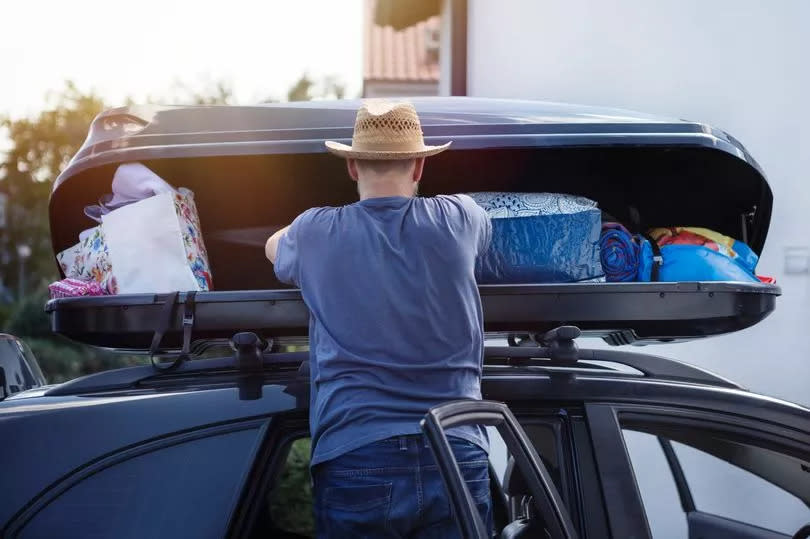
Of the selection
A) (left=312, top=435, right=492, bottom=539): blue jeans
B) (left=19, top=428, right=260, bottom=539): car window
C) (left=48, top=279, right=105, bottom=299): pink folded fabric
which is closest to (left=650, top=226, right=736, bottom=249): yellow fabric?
(left=312, top=435, right=492, bottom=539): blue jeans

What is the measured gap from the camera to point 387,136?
2570 mm

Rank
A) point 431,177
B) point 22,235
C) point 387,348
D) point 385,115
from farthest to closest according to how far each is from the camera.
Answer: point 22,235 → point 431,177 → point 385,115 → point 387,348

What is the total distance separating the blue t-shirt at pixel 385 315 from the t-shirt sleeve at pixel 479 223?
0.03 meters

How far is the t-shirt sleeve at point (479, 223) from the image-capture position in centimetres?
261

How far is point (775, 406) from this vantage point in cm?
249

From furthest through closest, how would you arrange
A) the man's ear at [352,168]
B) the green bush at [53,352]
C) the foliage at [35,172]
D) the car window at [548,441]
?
the foliage at [35,172] < the green bush at [53,352] < the man's ear at [352,168] < the car window at [548,441]

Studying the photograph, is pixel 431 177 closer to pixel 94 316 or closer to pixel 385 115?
pixel 385 115

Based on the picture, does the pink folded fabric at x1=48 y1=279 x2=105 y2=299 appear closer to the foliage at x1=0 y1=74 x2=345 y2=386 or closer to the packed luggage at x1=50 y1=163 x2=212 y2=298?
the packed luggage at x1=50 y1=163 x2=212 y2=298

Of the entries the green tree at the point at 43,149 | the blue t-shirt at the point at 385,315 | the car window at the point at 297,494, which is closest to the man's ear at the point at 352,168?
the blue t-shirt at the point at 385,315

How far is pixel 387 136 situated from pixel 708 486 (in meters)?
2.70

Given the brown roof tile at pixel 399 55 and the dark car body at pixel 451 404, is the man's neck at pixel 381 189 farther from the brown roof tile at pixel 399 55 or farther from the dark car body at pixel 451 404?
the brown roof tile at pixel 399 55

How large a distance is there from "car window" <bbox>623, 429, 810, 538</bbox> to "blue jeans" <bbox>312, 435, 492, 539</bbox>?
1.63 ft

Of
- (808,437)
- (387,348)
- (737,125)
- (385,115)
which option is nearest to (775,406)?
(808,437)

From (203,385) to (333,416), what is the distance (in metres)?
0.36
